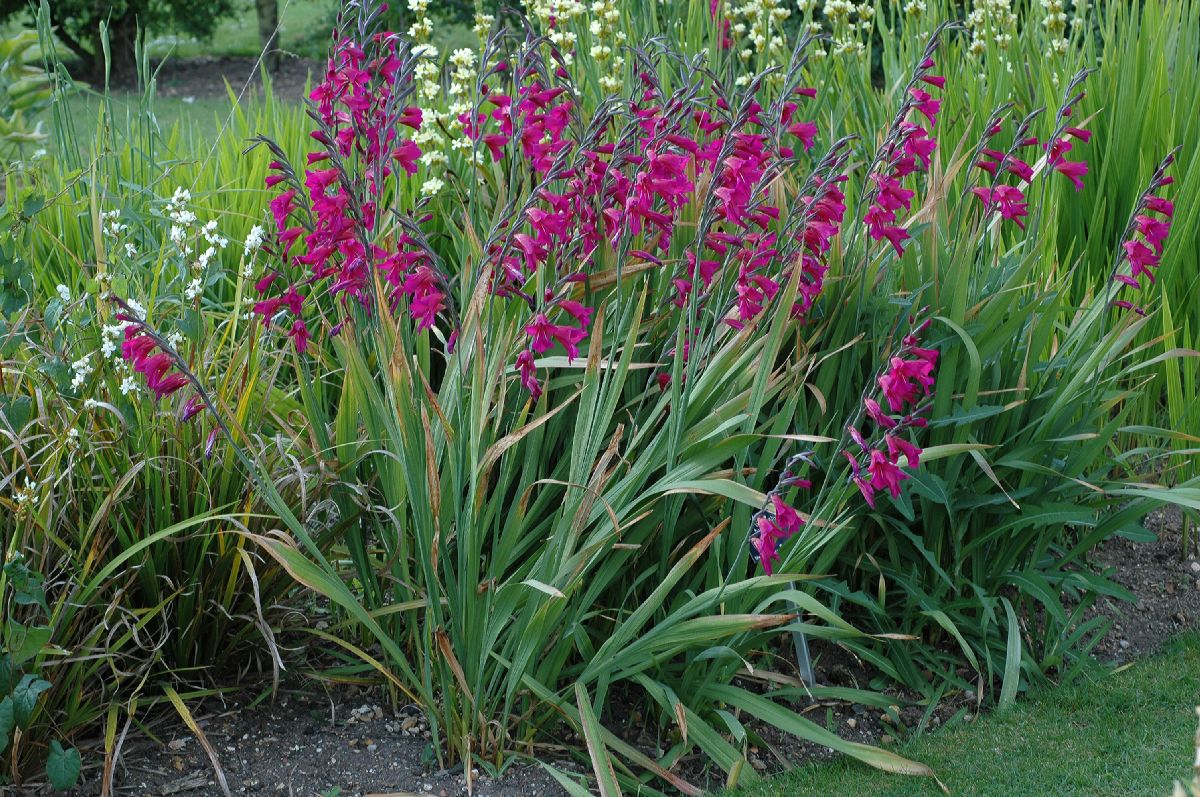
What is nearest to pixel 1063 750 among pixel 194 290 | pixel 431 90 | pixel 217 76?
pixel 194 290

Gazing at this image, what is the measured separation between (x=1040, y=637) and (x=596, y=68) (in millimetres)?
2330

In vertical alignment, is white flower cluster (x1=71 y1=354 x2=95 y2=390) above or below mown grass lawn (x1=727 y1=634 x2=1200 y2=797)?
above

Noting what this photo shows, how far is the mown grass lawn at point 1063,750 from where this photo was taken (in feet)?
8.00

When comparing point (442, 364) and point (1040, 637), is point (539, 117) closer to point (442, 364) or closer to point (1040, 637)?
point (442, 364)

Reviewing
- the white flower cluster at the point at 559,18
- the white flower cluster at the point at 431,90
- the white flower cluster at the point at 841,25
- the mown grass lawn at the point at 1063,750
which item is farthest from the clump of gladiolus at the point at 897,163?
the white flower cluster at the point at 841,25

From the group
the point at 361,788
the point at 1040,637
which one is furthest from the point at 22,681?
the point at 1040,637

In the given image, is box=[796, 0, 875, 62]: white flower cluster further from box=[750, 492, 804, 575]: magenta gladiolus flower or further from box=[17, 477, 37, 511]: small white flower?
box=[17, 477, 37, 511]: small white flower

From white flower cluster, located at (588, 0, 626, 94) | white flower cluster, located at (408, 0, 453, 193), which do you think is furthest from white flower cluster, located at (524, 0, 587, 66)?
white flower cluster, located at (408, 0, 453, 193)

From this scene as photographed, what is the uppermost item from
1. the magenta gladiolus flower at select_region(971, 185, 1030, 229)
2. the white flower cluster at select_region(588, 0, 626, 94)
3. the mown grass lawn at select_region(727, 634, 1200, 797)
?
the white flower cluster at select_region(588, 0, 626, 94)

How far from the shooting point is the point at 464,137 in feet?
11.2

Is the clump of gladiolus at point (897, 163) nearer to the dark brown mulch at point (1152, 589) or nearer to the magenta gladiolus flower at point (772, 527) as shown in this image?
the magenta gladiolus flower at point (772, 527)

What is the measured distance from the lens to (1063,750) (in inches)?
101

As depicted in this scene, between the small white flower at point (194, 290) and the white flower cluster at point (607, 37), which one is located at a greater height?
the white flower cluster at point (607, 37)

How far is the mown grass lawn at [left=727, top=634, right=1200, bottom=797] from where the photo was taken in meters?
2.44
